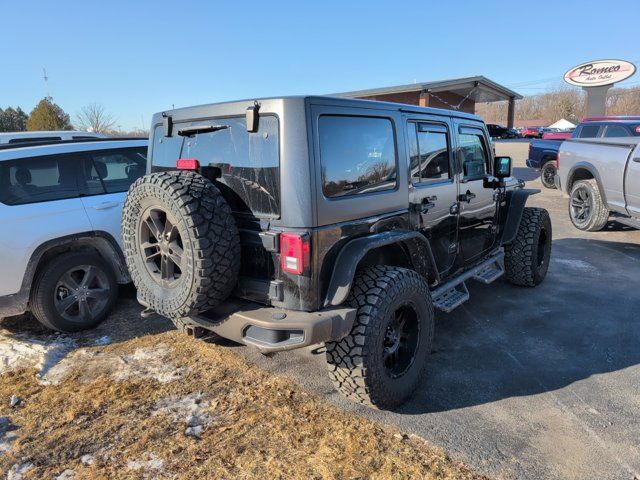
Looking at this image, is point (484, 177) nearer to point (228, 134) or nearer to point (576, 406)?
point (576, 406)

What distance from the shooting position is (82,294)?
165 inches

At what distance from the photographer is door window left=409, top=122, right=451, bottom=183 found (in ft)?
11.0

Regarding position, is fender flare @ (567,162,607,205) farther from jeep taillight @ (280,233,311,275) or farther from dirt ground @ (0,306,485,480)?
jeep taillight @ (280,233,311,275)

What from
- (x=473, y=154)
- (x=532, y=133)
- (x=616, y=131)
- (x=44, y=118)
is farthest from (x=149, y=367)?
(x=532, y=133)

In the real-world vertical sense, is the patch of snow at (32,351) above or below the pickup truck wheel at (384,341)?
below

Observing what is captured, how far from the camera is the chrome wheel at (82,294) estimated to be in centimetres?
409

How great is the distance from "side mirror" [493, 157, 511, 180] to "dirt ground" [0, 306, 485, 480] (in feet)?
9.78

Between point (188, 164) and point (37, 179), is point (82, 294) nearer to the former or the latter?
point (37, 179)

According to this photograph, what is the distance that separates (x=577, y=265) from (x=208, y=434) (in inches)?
222

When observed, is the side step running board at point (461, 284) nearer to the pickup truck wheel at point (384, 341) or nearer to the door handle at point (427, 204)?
the pickup truck wheel at point (384, 341)

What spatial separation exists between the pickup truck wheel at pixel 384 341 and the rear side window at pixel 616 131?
9458 millimetres

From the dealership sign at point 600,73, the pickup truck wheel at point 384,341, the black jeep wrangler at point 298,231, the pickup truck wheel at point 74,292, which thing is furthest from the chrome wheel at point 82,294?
the dealership sign at point 600,73

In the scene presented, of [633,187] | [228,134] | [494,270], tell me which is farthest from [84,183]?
[633,187]

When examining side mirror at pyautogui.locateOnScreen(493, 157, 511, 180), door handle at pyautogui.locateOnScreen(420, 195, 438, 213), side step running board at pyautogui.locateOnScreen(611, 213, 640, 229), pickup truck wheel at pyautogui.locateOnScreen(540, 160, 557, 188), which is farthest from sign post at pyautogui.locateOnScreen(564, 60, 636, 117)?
door handle at pyautogui.locateOnScreen(420, 195, 438, 213)
